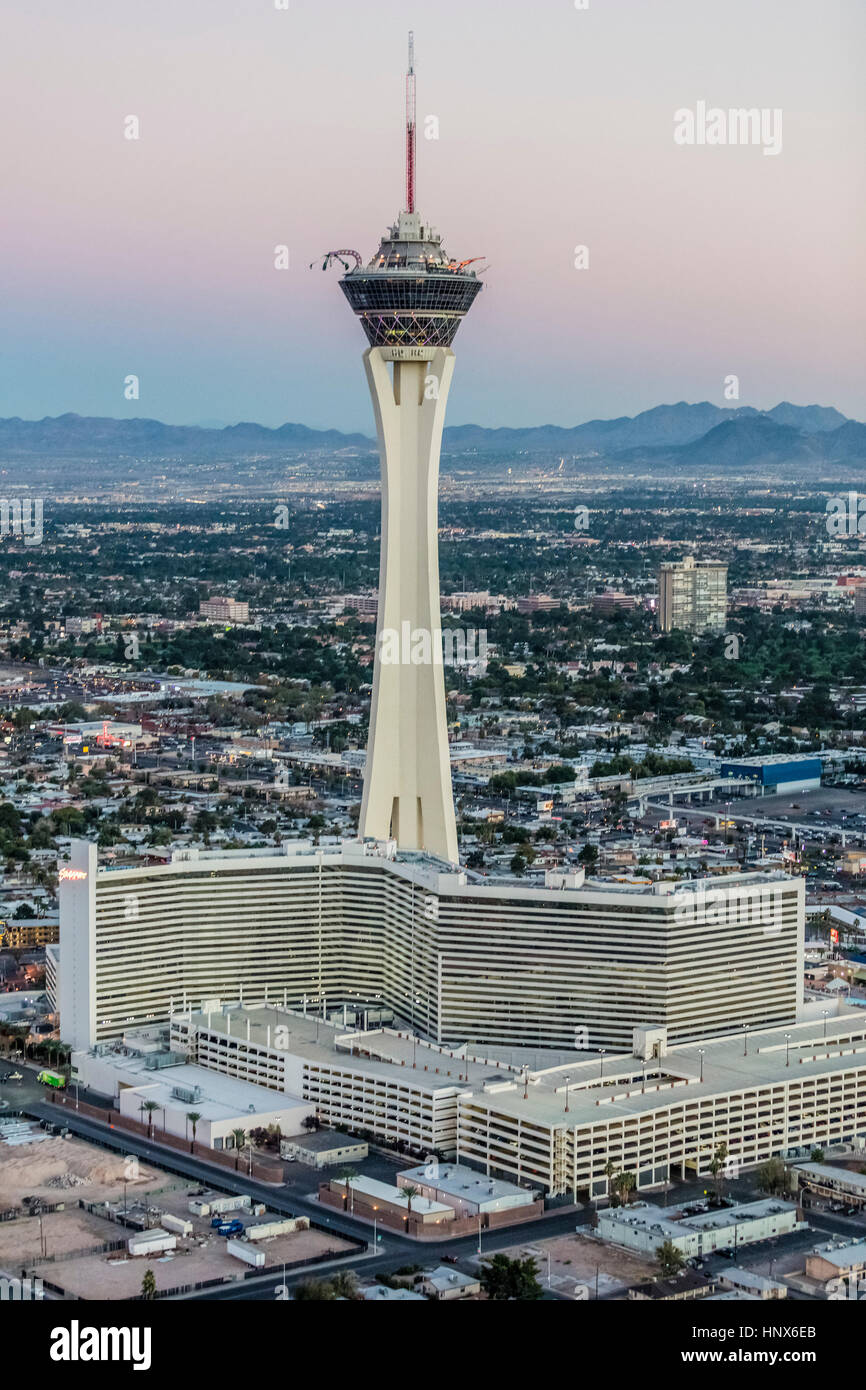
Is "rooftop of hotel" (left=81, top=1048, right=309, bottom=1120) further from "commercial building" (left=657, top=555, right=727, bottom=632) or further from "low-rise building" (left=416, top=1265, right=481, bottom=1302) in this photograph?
"commercial building" (left=657, top=555, right=727, bottom=632)

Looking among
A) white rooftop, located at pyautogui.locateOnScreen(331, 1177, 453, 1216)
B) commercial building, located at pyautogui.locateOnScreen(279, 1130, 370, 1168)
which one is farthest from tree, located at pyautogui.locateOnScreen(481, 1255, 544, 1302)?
commercial building, located at pyautogui.locateOnScreen(279, 1130, 370, 1168)

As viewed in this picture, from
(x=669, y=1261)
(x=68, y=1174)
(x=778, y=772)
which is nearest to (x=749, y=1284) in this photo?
(x=669, y=1261)

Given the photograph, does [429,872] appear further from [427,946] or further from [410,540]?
[410,540]

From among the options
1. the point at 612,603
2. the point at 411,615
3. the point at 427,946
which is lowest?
the point at 427,946

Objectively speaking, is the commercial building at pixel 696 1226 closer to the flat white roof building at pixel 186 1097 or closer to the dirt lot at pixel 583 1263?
the dirt lot at pixel 583 1263

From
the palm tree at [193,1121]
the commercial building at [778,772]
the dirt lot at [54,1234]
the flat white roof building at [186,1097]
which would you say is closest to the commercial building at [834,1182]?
the flat white roof building at [186,1097]
